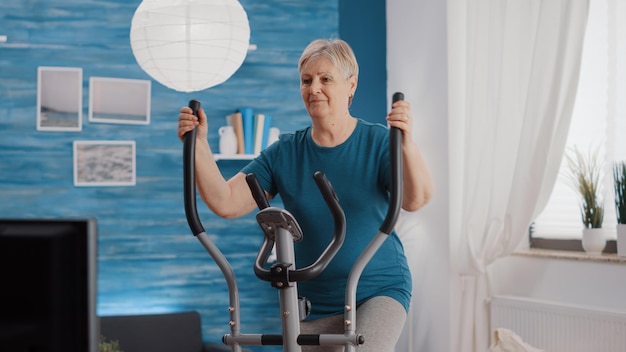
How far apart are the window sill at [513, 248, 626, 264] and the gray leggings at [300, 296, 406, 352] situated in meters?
1.58

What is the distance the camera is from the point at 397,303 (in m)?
2.09

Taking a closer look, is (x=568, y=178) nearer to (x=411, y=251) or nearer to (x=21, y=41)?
(x=411, y=251)

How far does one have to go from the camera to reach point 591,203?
137 inches

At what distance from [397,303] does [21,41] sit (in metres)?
3.13

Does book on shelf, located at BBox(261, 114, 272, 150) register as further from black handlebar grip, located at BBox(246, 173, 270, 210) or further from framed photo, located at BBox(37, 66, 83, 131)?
black handlebar grip, located at BBox(246, 173, 270, 210)

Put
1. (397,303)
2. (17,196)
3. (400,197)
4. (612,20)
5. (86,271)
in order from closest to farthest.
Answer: (86,271)
(400,197)
(397,303)
(612,20)
(17,196)

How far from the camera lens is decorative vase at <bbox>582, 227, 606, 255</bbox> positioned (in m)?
3.46

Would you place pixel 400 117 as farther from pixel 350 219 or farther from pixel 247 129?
pixel 247 129

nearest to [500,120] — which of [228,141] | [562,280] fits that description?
[562,280]

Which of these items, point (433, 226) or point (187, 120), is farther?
point (433, 226)

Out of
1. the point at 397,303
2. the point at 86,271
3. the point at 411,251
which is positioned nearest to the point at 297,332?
the point at 397,303

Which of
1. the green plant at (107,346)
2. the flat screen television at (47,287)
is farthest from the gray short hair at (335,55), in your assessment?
the green plant at (107,346)

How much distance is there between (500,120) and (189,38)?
164cm

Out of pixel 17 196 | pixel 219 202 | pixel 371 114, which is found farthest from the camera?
pixel 371 114
